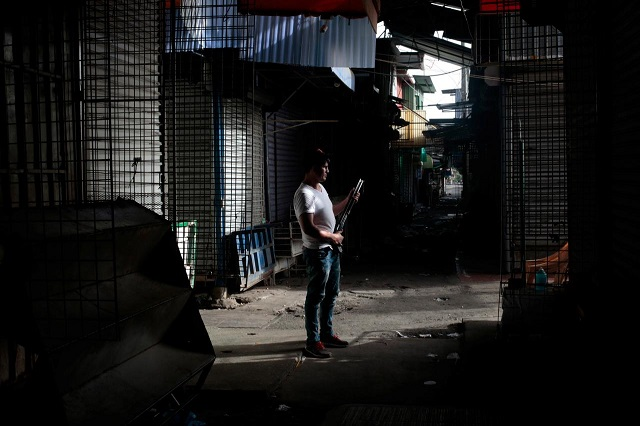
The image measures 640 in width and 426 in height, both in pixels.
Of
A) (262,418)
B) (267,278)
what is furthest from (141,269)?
(267,278)

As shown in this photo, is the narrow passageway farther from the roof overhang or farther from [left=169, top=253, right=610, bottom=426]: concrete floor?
the roof overhang

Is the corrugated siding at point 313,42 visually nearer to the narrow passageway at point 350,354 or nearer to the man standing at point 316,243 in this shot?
the narrow passageway at point 350,354

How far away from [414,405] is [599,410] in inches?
67.1

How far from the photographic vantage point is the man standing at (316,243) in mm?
6422

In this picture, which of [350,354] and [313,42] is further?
[313,42]

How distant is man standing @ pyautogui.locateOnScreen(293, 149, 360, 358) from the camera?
6422 millimetres

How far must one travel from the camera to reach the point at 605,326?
3.88 metres

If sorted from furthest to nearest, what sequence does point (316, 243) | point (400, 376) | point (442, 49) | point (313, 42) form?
point (442, 49) < point (313, 42) < point (316, 243) < point (400, 376)

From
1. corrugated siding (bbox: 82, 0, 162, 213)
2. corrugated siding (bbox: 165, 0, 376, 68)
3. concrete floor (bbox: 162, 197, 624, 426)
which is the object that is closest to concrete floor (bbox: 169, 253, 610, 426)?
concrete floor (bbox: 162, 197, 624, 426)

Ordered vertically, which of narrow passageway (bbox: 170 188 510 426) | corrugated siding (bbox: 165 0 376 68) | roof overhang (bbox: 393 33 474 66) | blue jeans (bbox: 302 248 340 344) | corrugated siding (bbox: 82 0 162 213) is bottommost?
narrow passageway (bbox: 170 188 510 426)

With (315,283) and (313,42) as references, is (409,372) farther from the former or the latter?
(313,42)

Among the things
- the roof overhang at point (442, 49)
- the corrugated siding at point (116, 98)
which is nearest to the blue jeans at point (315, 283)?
the corrugated siding at point (116, 98)

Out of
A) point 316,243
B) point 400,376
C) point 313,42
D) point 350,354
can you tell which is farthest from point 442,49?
point 400,376

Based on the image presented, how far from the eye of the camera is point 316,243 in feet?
21.2
